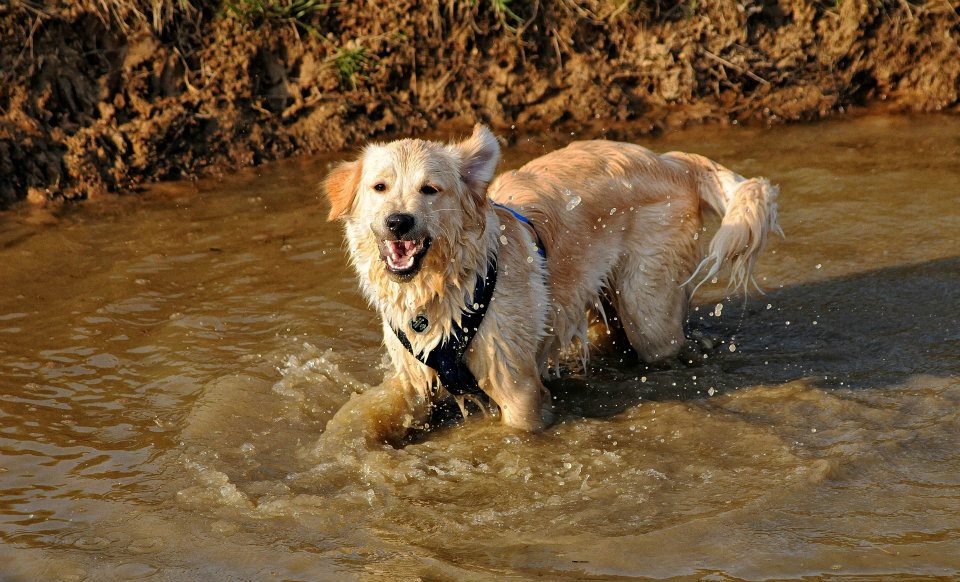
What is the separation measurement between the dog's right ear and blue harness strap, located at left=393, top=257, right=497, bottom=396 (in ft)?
2.12

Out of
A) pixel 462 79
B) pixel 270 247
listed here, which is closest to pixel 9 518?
pixel 270 247

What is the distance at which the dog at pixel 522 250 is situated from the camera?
4828 millimetres

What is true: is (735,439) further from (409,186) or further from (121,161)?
(121,161)

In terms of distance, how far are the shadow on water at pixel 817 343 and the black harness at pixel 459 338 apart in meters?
0.79

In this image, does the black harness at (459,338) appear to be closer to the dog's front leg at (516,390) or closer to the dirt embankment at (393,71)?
the dog's front leg at (516,390)

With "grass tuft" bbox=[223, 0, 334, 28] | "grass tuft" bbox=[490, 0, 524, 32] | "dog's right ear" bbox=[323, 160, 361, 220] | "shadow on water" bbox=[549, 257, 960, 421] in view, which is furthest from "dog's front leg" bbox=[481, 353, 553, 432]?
"grass tuft" bbox=[223, 0, 334, 28]

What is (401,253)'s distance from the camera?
4.72 m

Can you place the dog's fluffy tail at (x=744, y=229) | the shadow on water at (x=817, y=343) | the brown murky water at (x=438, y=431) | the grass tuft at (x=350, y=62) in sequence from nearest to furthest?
the brown murky water at (x=438, y=431)
the dog's fluffy tail at (x=744, y=229)
the shadow on water at (x=817, y=343)
the grass tuft at (x=350, y=62)

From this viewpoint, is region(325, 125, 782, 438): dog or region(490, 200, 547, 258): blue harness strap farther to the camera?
region(490, 200, 547, 258): blue harness strap

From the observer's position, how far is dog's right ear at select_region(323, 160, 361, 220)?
5.04 metres

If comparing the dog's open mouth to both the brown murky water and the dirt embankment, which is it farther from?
the dirt embankment

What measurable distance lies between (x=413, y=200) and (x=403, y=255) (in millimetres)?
253

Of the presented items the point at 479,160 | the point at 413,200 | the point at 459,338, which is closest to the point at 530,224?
the point at 479,160

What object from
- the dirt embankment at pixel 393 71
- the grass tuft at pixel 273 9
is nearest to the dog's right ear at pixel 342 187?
the dirt embankment at pixel 393 71
